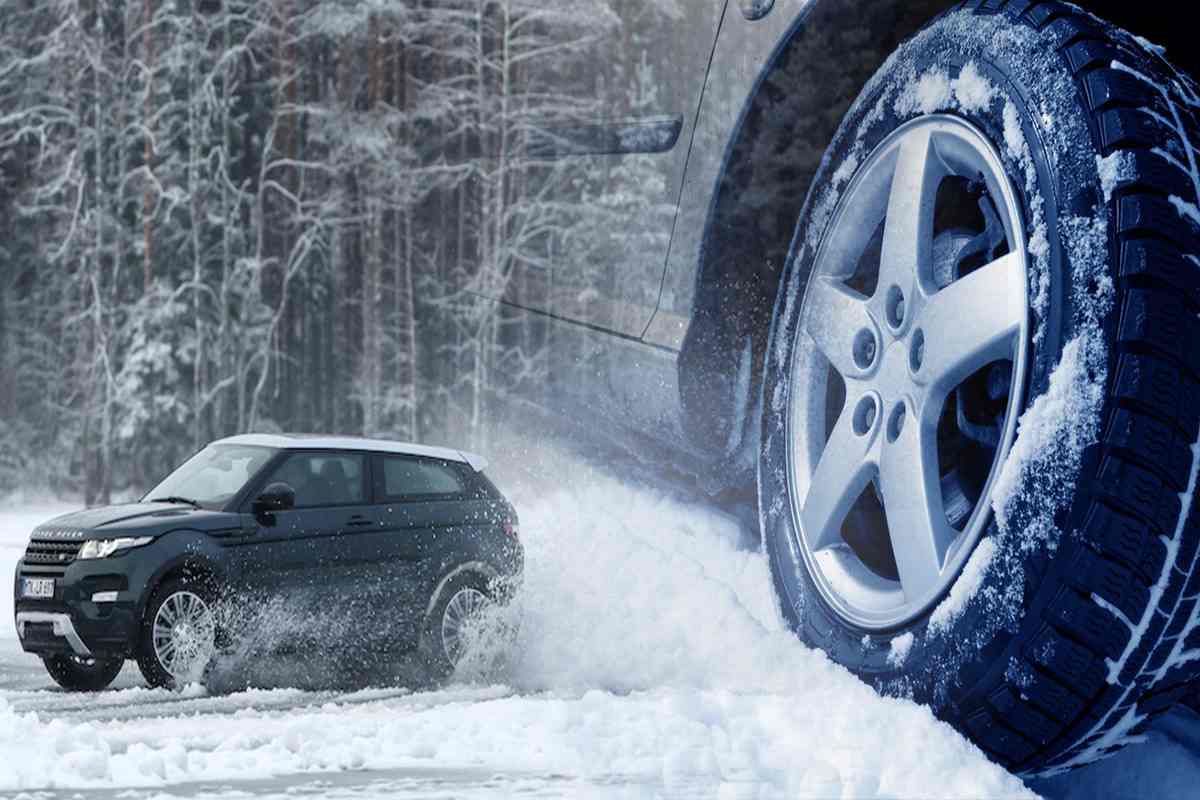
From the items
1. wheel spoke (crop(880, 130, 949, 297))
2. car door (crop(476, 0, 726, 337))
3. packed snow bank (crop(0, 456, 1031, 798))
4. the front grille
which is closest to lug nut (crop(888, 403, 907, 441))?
wheel spoke (crop(880, 130, 949, 297))

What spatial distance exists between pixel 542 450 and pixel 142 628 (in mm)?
2327

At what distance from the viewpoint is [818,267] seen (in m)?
3.80

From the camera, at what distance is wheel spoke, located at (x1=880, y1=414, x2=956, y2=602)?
3156 millimetres

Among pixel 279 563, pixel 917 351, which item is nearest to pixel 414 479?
pixel 279 563

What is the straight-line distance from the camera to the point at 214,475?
8.25 meters

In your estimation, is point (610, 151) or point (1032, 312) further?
point (610, 151)

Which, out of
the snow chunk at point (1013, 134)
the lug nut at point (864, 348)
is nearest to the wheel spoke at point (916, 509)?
the lug nut at point (864, 348)

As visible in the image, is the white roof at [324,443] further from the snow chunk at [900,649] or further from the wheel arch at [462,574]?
the snow chunk at [900,649]

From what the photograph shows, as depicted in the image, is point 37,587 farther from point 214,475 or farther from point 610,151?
point 610,151

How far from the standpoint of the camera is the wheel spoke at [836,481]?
3.49m

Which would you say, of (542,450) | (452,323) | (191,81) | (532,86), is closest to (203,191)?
(191,81)

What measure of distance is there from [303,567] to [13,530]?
492 inches

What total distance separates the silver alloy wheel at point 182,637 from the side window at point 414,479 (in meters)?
1.30

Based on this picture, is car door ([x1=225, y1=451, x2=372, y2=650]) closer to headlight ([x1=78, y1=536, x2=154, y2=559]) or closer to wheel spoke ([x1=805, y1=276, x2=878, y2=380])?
headlight ([x1=78, y1=536, x2=154, y2=559])
